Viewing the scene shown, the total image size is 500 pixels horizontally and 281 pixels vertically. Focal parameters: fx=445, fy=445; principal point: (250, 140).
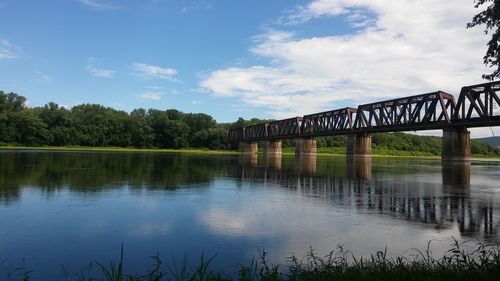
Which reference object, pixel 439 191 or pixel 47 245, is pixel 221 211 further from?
pixel 439 191

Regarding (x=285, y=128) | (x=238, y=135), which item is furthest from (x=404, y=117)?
(x=238, y=135)

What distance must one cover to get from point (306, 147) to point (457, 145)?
66419mm

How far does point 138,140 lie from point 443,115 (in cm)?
13156

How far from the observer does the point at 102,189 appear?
2600 centimetres

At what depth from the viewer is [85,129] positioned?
164 metres

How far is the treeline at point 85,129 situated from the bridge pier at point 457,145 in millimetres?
124275

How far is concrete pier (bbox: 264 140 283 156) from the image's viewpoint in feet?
520

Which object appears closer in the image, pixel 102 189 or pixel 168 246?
pixel 168 246

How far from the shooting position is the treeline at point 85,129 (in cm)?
14350

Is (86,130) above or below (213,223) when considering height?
above

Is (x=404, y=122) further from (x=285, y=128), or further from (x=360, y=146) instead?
(x=285, y=128)

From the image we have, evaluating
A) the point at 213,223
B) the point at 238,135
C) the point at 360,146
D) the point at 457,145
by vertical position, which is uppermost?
the point at 238,135

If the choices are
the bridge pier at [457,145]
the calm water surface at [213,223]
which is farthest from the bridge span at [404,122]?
the calm water surface at [213,223]

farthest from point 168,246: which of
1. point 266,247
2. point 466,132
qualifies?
point 466,132
